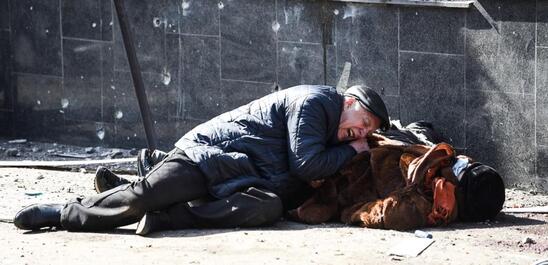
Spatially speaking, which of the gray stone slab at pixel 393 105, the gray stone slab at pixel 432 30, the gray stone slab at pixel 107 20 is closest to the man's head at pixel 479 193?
the gray stone slab at pixel 432 30

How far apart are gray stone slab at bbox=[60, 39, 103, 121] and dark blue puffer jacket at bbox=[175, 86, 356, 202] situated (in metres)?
3.45

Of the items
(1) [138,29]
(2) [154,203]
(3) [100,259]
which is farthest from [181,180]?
(1) [138,29]

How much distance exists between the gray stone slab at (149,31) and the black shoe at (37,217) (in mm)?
3261

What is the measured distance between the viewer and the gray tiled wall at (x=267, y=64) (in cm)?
930

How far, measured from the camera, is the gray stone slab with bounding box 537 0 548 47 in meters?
8.99

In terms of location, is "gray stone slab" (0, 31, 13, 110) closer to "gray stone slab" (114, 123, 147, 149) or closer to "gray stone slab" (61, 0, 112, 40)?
"gray stone slab" (61, 0, 112, 40)

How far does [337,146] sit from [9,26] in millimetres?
4843

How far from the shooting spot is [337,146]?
318 inches

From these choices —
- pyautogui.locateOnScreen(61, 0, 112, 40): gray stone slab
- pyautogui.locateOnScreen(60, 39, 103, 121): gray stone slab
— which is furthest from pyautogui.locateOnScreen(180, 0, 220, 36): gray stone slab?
pyautogui.locateOnScreen(60, 39, 103, 121): gray stone slab

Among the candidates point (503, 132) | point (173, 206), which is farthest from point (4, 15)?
point (503, 132)

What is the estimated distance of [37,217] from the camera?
A: 26.2 feet

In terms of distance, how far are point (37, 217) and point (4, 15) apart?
4368 millimetres

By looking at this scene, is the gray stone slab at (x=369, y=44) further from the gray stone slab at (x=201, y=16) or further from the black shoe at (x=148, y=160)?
the black shoe at (x=148, y=160)

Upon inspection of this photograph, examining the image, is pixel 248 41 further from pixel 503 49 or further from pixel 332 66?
pixel 503 49
